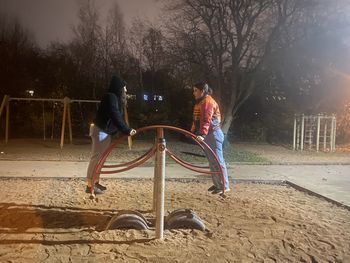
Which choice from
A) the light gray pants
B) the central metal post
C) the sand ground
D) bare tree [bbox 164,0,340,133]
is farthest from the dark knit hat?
bare tree [bbox 164,0,340,133]

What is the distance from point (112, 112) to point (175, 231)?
2.00m

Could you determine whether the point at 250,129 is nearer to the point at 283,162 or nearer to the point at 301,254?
the point at 283,162

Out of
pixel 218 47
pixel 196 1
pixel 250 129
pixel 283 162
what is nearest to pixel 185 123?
pixel 250 129

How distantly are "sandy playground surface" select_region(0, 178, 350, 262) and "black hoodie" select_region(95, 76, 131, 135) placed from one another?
3.92 ft

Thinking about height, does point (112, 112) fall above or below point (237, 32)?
below

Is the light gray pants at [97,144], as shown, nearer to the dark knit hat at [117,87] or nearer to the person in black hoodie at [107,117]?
the person in black hoodie at [107,117]

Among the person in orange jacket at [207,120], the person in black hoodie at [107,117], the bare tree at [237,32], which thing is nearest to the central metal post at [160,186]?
the person in black hoodie at [107,117]

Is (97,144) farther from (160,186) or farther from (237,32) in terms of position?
(237,32)

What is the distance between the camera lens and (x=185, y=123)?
22859mm

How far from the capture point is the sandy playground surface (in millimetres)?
4836

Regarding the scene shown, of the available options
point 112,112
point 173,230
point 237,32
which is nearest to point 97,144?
point 112,112

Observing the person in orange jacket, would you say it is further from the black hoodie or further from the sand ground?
the black hoodie

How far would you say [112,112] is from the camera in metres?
6.61

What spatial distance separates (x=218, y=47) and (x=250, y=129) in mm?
5288
